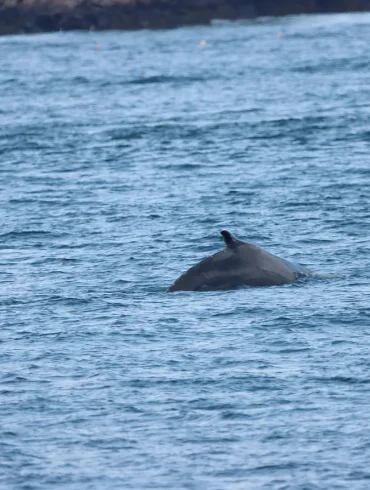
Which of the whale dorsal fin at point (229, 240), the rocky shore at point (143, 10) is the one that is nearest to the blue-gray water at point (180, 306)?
the whale dorsal fin at point (229, 240)

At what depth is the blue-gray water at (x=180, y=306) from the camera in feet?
45.1

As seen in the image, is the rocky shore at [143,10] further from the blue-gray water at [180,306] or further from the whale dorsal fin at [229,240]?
the whale dorsal fin at [229,240]

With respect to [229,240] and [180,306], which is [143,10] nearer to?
[229,240]

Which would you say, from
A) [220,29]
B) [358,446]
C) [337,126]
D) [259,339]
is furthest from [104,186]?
[220,29]

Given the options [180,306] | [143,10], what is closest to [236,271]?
[180,306]

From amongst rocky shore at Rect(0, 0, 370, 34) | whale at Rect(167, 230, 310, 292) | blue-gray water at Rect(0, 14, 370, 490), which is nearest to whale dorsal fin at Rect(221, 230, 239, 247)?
whale at Rect(167, 230, 310, 292)

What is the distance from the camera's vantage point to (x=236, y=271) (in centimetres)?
2034

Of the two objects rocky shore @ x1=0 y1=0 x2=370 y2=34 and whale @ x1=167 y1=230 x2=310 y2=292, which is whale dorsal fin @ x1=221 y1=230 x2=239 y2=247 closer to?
whale @ x1=167 y1=230 x2=310 y2=292

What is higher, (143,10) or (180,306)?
(143,10)

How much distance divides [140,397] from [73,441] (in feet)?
5.04

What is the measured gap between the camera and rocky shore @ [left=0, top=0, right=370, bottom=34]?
376 feet

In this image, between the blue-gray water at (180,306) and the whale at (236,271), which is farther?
the whale at (236,271)

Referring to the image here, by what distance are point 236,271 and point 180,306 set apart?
1.25 metres

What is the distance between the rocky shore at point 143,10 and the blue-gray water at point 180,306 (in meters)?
65.0
